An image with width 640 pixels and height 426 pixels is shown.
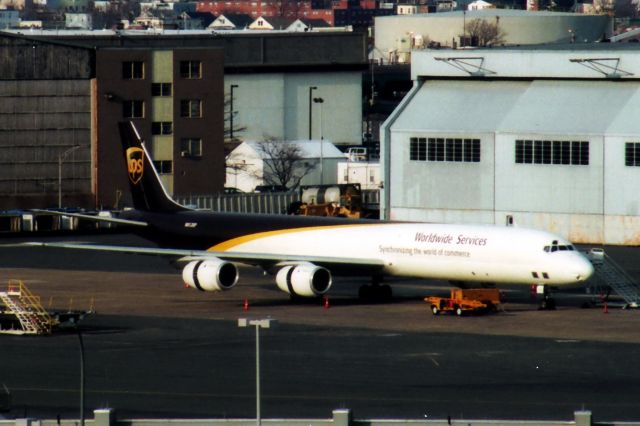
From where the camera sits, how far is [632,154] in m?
103

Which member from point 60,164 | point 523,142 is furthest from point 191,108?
point 523,142

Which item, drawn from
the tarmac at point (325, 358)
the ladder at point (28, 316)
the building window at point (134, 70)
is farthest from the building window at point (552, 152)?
the ladder at point (28, 316)

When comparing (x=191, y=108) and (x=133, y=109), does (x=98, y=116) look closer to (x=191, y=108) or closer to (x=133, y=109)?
(x=133, y=109)

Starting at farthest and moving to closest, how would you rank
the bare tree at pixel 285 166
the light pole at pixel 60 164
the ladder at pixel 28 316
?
1. the bare tree at pixel 285 166
2. the light pole at pixel 60 164
3. the ladder at pixel 28 316

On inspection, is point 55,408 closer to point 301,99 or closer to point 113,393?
point 113,393

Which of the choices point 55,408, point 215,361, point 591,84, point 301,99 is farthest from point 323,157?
point 55,408

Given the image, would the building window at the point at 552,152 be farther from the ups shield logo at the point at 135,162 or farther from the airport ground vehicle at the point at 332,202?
the ups shield logo at the point at 135,162

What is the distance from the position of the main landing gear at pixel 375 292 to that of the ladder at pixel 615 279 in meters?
A: 9.88

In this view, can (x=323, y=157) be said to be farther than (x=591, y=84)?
Yes

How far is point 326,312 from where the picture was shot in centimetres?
7344

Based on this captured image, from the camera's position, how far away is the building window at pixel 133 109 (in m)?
132

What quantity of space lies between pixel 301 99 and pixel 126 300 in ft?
351

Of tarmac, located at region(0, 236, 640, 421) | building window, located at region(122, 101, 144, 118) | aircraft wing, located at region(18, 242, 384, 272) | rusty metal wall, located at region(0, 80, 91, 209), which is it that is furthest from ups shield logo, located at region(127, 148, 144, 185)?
building window, located at region(122, 101, 144, 118)

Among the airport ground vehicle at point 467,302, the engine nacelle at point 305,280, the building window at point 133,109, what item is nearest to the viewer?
the airport ground vehicle at point 467,302
